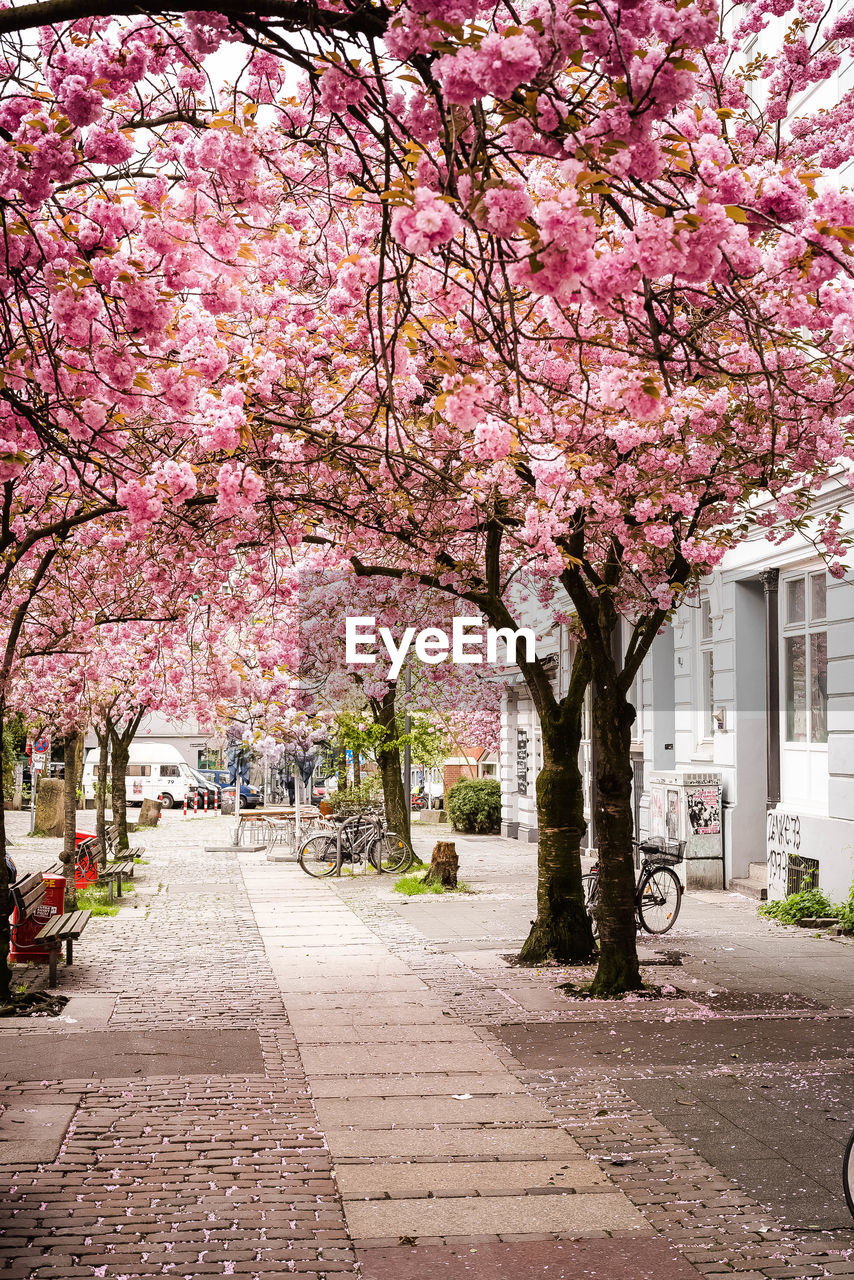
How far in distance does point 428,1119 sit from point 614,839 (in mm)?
4243

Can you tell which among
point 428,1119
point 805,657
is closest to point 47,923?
point 428,1119

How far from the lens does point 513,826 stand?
33156 mm

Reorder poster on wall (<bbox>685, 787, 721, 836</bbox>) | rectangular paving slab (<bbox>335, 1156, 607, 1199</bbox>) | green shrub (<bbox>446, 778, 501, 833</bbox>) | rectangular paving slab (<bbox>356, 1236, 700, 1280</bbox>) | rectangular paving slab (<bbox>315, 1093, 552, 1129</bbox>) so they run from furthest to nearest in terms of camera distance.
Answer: green shrub (<bbox>446, 778, 501, 833</bbox>)
poster on wall (<bbox>685, 787, 721, 836</bbox>)
rectangular paving slab (<bbox>315, 1093, 552, 1129</bbox>)
rectangular paving slab (<bbox>335, 1156, 607, 1199</bbox>)
rectangular paving slab (<bbox>356, 1236, 700, 1280</bbox>)

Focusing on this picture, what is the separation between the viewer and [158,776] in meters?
55.8

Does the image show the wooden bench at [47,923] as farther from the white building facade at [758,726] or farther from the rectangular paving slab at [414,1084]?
the white building facade at [758,726]

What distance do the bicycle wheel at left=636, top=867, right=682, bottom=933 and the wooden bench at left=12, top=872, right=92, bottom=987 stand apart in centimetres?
606

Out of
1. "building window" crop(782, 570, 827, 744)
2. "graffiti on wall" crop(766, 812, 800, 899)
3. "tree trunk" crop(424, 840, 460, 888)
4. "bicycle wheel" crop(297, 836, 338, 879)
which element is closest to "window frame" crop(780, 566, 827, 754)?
"building window" crop(782, 570, 827, 744)

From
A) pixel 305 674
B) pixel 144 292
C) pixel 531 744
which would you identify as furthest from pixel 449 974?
pixel 531 744

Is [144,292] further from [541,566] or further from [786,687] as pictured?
[786,687]

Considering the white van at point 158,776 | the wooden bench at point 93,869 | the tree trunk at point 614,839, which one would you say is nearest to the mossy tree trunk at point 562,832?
the tree trunk at point 614,839

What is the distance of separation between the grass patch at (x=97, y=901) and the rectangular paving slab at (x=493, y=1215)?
12.7 m

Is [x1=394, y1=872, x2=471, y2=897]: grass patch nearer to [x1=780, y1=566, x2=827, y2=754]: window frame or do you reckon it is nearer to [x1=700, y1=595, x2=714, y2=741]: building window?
[x1=700, y1=595, x2=714, y2=741]: building window

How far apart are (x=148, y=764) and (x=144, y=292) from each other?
5138 cm

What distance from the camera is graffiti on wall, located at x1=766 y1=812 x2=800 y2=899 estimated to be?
52.4 feet
